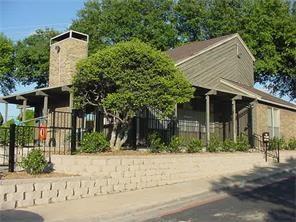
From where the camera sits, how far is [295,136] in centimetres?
2927

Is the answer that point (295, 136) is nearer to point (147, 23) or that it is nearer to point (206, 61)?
point (206, 61)

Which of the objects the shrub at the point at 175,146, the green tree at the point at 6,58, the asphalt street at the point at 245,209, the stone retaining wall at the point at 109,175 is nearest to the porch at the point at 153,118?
the shrub at the point at 175,146

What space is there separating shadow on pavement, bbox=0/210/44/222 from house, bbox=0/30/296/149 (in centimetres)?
925

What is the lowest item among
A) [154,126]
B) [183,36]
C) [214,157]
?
[214,157]

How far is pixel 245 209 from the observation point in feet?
34.2

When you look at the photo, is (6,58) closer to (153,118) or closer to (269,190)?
(153,118)

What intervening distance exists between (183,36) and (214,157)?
24500 mm

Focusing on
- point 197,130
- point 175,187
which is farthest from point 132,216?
point 197,130

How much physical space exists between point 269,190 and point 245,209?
3.43m

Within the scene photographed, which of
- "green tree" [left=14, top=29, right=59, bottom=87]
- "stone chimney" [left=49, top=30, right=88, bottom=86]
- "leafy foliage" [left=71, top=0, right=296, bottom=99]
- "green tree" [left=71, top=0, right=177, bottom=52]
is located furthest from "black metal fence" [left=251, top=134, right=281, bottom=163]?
"green tree" [left=14, top=29, right=59, bottom=87]

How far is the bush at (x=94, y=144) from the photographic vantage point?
14.6m

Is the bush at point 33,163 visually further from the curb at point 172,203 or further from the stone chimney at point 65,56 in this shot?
the stone chimney at point 65,56

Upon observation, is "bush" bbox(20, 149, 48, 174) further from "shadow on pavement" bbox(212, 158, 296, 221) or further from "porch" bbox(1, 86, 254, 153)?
"shadow on pavement" bbox(212, 158, 296, 221)

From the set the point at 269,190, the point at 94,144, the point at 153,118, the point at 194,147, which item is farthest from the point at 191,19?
the point at 269,190
